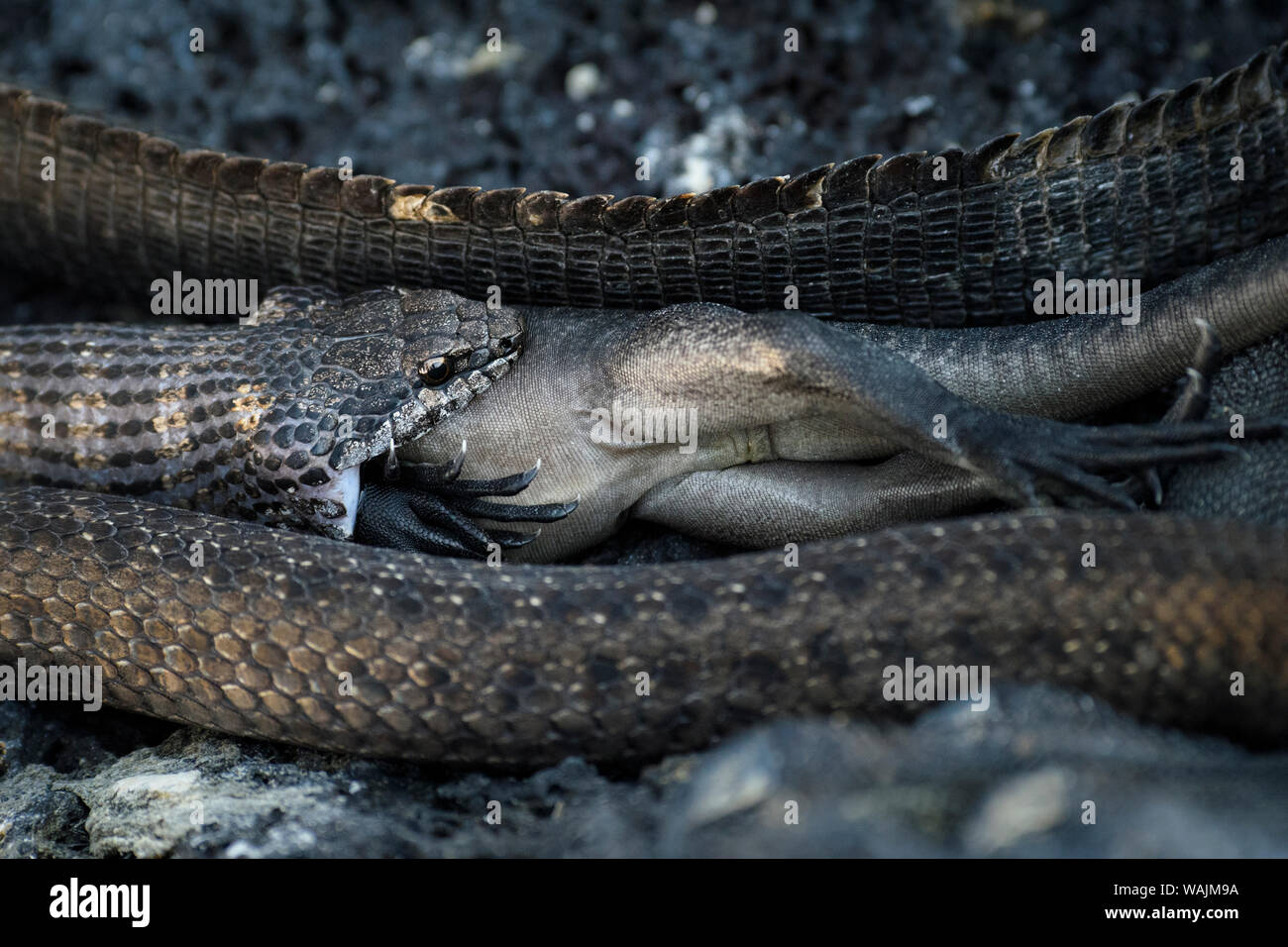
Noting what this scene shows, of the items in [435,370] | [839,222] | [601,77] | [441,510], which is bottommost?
[441,510]

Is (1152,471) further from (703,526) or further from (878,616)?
(703,526)

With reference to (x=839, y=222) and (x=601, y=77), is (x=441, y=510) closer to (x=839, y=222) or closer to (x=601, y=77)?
(x=839, y=222)

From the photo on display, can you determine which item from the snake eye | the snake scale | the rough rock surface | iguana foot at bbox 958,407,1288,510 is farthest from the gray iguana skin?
the rough rock surface

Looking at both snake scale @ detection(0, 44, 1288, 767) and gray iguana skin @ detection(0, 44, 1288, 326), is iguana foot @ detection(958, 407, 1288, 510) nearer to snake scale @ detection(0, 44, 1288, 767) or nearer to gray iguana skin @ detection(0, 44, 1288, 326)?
snake scale @ detection(0, 44, 1288, 767)

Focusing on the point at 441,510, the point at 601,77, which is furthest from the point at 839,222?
the point at 601,77

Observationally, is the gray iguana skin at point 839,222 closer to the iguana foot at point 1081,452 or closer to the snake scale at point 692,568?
the snake scale at point 692,568

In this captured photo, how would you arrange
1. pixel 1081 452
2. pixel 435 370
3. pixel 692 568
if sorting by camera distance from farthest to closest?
pixel 435 370, pixel 1081 452, pixel 692 568

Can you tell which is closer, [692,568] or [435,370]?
[692,568]
